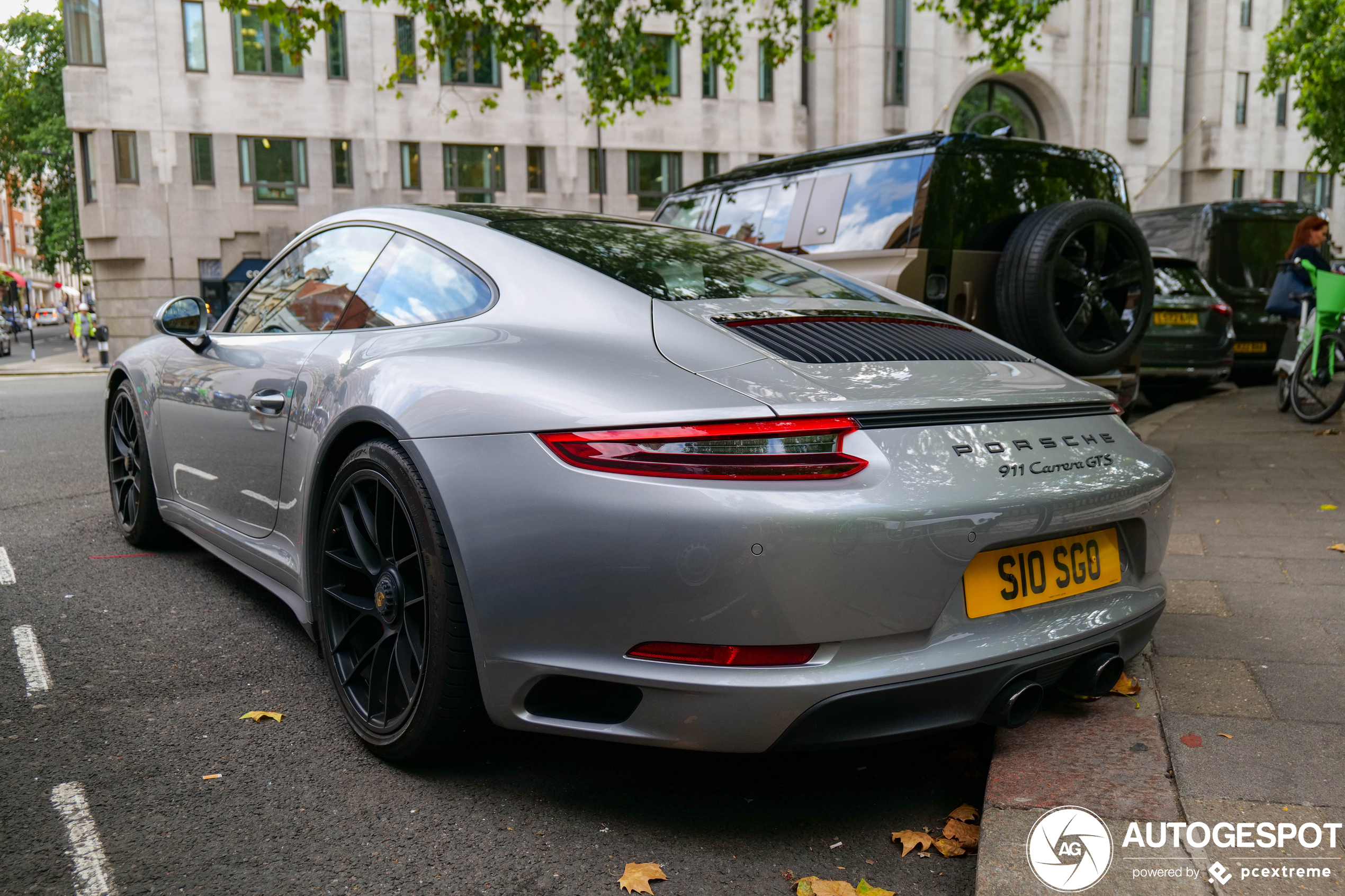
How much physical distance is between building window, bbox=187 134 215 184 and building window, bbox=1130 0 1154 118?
31.2 metres

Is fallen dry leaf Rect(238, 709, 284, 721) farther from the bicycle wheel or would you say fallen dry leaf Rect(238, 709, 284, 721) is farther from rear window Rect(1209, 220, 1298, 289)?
rear window Rect(1209, 220, 1298, 289)

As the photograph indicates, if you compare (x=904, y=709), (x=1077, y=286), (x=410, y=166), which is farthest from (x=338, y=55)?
(x=904, y=709)

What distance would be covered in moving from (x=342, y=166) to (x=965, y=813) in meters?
30.6

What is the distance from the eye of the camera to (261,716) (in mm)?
2918

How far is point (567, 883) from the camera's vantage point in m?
2.11

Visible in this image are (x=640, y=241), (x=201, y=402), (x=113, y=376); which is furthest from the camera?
(x=113, y=376)

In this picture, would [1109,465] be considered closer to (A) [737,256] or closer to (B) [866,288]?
(B) [866,288]

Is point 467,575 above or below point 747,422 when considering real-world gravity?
below

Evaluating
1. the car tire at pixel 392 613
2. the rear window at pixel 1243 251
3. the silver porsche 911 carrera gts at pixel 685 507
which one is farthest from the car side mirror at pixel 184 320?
the rear window at pixel 1243 251

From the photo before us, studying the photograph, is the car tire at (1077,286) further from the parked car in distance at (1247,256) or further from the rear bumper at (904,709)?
the parked car in distance at (1247,256)

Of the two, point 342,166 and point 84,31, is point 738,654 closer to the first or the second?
point 342,166

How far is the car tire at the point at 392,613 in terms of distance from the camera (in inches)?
92.3

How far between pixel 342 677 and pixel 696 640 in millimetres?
1172

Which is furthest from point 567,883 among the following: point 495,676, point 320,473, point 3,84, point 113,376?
point 3,84
